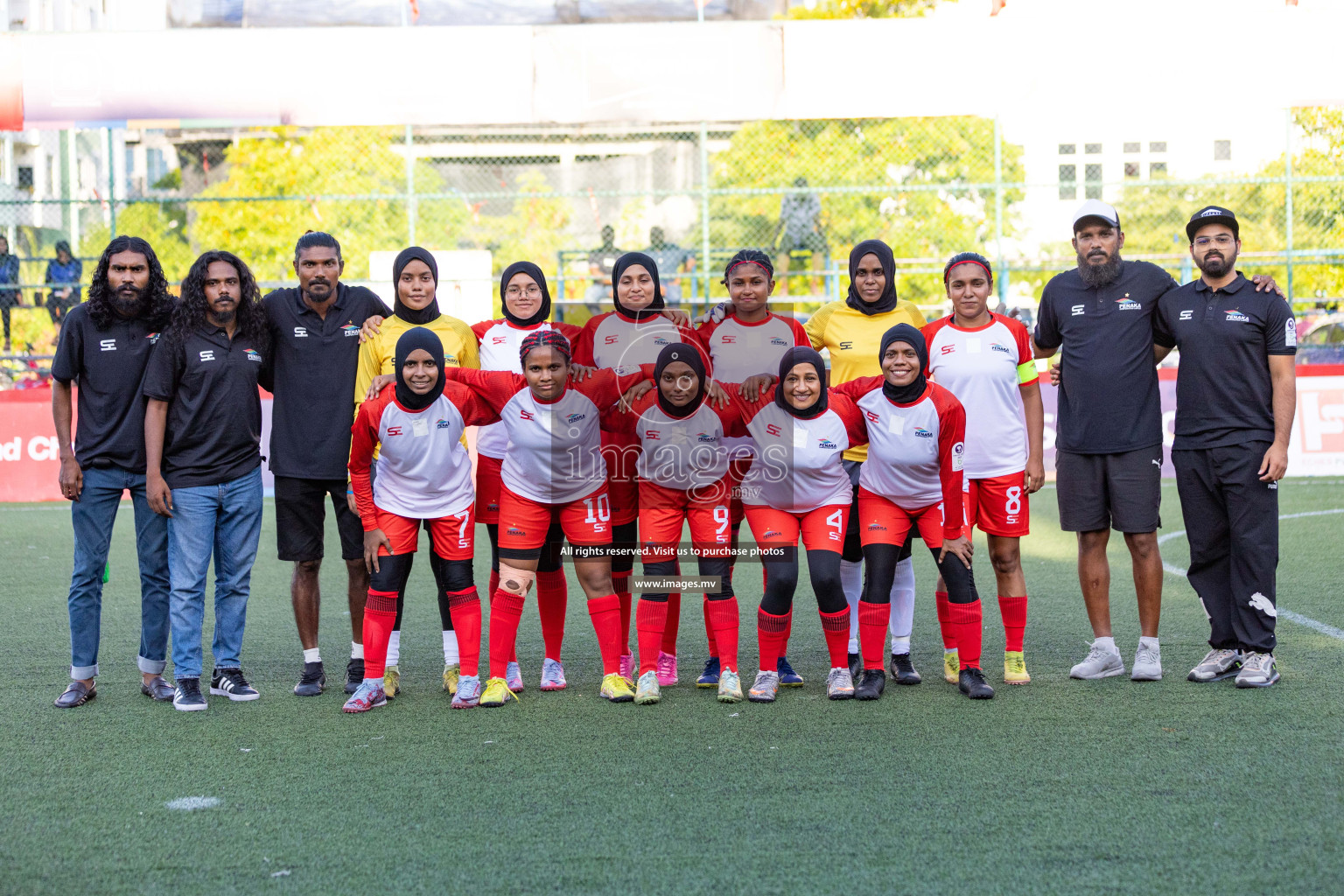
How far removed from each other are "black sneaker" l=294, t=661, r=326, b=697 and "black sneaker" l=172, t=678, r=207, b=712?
1.42 feet

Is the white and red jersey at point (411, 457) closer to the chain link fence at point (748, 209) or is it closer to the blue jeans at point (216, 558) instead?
the blue jeans at point (216, 558)

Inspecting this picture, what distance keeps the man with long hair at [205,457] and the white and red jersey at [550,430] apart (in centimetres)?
102

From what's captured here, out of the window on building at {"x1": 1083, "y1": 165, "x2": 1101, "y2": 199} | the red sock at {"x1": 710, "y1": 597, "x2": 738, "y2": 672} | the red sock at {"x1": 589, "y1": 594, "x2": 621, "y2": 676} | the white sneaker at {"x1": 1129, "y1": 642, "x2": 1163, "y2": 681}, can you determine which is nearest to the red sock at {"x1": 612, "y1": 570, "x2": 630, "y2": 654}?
the red sock at {"x1": 589, "y1": 594, "x2": 621, "y2": 676}

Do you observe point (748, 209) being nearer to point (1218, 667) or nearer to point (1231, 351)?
point (1231, 351)

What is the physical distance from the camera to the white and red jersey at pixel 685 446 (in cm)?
571

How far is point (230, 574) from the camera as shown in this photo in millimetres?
5844

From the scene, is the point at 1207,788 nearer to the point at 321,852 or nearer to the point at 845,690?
the point at 845,690

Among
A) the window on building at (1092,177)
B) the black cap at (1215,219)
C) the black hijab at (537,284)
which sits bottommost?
the black hijab at (537,284)

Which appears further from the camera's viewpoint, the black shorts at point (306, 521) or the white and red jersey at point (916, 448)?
the black shorts at point (306, 521)

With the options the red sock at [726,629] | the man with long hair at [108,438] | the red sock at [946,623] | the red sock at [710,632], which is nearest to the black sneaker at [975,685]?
the red sock at [946,623]

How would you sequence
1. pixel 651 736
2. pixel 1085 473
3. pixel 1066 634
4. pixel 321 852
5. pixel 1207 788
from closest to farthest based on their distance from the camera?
pixel 321 852 → pixel 1207 788 → pixel 651 736 → pixel 1085 473 → pixel 1066 634

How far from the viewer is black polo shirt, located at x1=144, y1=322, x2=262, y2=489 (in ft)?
18.7

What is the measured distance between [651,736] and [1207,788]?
205cm

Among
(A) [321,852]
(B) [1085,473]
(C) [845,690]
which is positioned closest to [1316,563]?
(B) [1085,473]
